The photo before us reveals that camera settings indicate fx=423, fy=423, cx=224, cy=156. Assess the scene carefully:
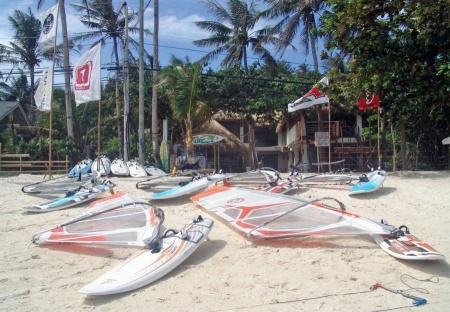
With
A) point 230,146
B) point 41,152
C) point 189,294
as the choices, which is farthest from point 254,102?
point 189,294

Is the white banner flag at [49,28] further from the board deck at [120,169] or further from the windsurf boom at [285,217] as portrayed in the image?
the windsurf boom at [285,217]

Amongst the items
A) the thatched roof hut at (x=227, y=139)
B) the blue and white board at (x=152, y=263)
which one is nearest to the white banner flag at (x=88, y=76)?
the blue and white board at (x=152, y=263)

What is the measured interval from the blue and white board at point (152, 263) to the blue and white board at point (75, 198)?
4.48m

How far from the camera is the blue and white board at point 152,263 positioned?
18.1ft

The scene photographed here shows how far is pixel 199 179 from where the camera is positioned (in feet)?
38.8

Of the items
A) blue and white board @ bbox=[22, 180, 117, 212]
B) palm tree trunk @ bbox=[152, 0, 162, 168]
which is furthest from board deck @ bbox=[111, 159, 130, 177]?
blue and white board @ bbox=[22, 180, 117, 212]

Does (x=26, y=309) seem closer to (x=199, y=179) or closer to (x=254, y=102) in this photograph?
(x=199, y=179)

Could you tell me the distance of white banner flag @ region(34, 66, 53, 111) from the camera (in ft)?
53.0

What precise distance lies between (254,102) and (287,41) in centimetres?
393

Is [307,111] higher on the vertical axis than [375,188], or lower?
higher

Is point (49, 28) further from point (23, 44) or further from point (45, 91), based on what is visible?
point (23, 44)

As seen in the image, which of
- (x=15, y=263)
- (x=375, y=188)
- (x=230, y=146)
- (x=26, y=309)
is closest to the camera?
(x=26, y=309)

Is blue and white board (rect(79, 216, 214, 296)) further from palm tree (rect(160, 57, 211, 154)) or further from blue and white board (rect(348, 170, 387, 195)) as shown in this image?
palm tree (rect(160, 57, 211, 154))

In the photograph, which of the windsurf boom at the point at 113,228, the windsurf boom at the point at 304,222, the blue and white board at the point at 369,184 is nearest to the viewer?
the windsurf boom at the point at 304,222
